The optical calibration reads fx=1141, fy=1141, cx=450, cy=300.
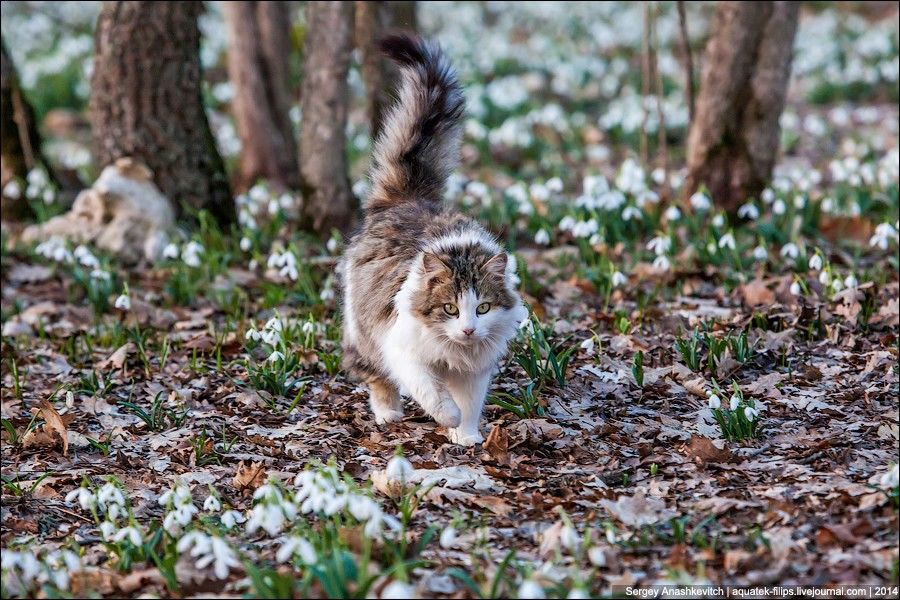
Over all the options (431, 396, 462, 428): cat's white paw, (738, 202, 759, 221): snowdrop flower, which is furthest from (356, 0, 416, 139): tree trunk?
(431, 396, 462, 428): cat's white paw

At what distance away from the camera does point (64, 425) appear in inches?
221

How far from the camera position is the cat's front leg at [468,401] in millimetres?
5262

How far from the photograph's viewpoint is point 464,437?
209 inches

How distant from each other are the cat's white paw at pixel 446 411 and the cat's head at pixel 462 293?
283 millimetres

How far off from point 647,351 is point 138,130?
4.64 metres

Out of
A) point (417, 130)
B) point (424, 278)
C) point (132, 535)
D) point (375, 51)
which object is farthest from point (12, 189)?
point (132, 535)

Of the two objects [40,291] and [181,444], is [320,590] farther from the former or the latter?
[40,291]

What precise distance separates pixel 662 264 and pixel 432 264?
2.83 m

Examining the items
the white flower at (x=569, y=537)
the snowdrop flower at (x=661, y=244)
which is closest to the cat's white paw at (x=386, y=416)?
the white flower at (x=569, y=537)

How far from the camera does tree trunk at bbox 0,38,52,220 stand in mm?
9227

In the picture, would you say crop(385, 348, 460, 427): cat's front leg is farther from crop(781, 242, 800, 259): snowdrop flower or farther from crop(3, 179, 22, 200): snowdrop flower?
crop(3, 179, 22, 200): snowdrop flower

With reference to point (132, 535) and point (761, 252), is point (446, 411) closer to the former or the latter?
point (132, 535)

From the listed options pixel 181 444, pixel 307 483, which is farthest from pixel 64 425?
pixel 307 483

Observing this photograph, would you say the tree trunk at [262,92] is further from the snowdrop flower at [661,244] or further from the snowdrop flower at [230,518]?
the snowdrop flower at [230,518]
